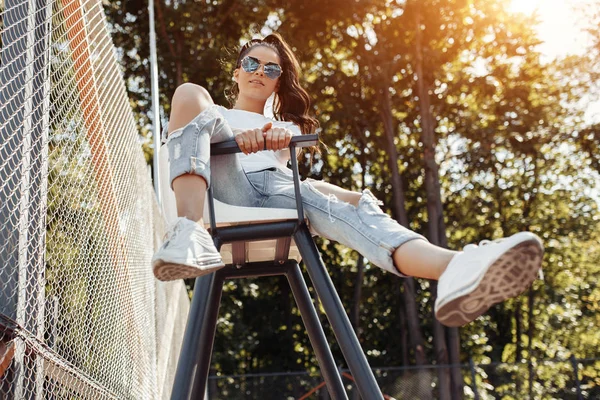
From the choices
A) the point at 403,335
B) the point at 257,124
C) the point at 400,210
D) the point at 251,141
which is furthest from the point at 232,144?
the point at 403,335

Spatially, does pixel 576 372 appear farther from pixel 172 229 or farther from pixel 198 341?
pixel 172 229

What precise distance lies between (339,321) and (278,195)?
0.36 m

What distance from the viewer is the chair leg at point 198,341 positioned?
5.15ft

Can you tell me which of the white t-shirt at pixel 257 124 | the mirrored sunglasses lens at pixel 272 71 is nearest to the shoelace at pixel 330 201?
the white t-shirt at pixel 257 124

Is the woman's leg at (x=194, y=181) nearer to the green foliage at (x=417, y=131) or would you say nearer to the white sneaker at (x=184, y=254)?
the white sneaker at (x=184, y=254)

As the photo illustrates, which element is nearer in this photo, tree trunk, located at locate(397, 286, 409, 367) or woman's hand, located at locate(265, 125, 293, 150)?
woman's hand, located at locate(265, 125, 293, 150)

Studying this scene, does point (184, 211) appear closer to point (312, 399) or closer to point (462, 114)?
point (312, 399)

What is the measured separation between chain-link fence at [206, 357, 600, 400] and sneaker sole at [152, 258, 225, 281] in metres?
8.05

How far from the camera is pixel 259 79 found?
2162 millimetres

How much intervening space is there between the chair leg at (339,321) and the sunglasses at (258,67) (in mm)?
609

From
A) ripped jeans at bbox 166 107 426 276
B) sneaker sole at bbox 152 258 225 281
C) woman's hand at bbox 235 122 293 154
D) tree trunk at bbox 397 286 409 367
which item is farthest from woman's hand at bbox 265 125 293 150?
tree trunk at bbox 397 286 409 367

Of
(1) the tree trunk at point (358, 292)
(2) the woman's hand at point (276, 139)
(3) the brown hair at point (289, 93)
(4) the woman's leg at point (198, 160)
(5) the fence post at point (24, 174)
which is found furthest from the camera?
(1) the tree trunk at point (358, 292)

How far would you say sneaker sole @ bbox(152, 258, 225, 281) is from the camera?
1.35 metres

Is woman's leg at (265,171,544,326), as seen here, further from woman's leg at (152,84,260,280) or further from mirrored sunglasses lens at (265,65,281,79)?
mirrored sunglasses lens at (265,65,281,79)
